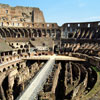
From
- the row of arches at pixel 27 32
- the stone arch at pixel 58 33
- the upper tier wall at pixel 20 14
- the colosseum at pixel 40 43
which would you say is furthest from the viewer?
the stone arch at pixel 58 33

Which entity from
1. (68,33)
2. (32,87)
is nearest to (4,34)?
(68,33)

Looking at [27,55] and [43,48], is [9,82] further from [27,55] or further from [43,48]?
[43,48]

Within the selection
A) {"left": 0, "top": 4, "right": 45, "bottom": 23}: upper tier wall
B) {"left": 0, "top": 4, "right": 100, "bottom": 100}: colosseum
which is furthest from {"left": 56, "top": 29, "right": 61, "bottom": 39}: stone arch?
{"left": 0, "top": 4, "right": 45, "bottom": 23}: upper tier wall

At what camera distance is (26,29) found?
49.1 metres

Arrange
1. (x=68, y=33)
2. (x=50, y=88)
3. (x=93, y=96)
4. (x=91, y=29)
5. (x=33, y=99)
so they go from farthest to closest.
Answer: (x=68, y=33), (x=91, y=29), (x=50, y=88), (x=33, y=99), (x=93, y=96)

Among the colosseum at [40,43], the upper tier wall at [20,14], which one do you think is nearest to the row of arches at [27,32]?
the colosseum at [40,43]

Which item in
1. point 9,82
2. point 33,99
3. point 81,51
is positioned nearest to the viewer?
point 33,99

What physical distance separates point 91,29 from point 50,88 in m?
36.1

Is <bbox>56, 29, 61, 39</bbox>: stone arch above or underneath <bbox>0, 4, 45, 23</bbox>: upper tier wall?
underneath

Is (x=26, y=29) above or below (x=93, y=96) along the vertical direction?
above

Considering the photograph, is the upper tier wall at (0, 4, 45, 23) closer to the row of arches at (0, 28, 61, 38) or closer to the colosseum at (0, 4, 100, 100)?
the colosseum at (0, 4, 100, 100)

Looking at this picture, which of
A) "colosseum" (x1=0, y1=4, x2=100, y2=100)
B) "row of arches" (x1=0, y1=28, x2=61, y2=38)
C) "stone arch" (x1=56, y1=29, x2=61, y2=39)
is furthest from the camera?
"stone arch" (x1=56, y1=29, x2=61, y2=39)

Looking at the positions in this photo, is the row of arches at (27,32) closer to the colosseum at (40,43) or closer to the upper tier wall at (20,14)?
the colosseum at (40,43)

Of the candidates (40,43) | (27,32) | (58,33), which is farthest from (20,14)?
(40,43)
